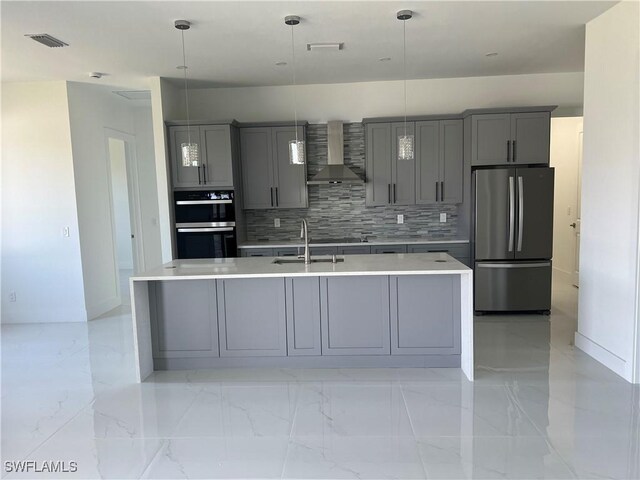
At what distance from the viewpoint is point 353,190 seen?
582cm

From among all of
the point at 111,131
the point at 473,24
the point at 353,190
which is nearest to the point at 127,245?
the point at 111,131

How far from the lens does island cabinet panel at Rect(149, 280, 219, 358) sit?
3695 millimetres

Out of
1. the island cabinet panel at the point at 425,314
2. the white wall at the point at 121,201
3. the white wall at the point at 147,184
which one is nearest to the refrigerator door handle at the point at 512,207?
the island cabinet panel at the point at 425,314

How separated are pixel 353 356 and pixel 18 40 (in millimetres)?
3971

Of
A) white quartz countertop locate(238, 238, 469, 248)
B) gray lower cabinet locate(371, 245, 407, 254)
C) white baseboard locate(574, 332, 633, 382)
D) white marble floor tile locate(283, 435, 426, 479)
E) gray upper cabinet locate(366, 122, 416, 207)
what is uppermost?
gray upper cabinet locate(366, 122, 416, 207)

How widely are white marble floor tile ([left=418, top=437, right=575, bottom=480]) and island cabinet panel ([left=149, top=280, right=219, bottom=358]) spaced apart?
2.00 m

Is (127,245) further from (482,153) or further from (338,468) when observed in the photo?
(338,468)

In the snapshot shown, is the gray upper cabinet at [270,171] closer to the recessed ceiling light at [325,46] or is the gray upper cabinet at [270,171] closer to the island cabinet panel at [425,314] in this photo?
the recessed ceiling light at [325,46]

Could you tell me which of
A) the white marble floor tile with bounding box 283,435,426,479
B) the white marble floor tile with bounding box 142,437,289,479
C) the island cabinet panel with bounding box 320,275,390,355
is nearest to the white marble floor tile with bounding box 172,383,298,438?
the white marble floor tile with bounding box 142,437,289,479

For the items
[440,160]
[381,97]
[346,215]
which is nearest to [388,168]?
[440,160]

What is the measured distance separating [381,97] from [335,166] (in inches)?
44.9

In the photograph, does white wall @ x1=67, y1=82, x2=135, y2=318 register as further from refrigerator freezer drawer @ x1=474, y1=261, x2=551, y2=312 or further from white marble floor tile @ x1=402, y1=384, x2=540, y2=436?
refrigerator freezer drawer @ x1=474, y1=261, x2=551, y2=312

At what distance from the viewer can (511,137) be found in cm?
509

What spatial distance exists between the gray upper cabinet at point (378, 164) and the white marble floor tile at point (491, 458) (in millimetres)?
3422
